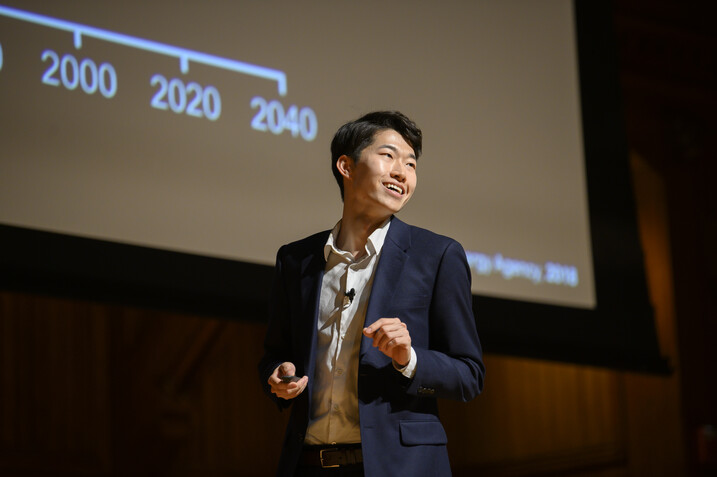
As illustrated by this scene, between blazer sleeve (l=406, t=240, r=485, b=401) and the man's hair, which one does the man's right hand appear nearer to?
blazer sleeve (l=406, t=240, r=485, b=401)

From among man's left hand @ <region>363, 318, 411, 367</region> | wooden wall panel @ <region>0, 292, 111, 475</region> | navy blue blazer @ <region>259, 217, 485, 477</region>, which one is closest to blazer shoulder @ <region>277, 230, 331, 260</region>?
navy blue blazer @ <region>259, 217, 485, 477</region>

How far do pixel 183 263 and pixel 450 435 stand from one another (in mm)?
2325

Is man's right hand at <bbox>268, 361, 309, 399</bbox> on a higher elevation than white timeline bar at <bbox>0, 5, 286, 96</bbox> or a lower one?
lower

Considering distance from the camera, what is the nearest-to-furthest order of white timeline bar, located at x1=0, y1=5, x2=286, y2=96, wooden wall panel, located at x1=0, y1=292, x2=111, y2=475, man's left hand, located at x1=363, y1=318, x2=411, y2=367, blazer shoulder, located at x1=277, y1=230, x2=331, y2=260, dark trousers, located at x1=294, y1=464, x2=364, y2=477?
man's left hand, located at x1=363, y1=318, x2=411, y2=367, dark trousers, located at x1=294, y1=464, x2=364, y2=477, blazer shoulder, located at x1=277, y1=230, x2=331, y2=260, white timeline bar, located at x1=0, y1=5, x2=286, y2=96, wooden wall panel, located at x1=0, y1=292, x2=111, y2=475

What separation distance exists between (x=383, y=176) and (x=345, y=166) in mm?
67

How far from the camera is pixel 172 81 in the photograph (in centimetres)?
276

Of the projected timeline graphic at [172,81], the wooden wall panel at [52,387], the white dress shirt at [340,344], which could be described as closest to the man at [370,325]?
the white dress shirt at [340,344]

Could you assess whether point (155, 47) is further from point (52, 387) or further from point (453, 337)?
point (453, 337)

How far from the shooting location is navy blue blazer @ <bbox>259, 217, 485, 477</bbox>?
1160 mm

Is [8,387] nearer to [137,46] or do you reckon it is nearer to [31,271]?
[31,271]

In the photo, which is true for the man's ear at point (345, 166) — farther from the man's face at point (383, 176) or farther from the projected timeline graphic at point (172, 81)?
the projected timeline graphic at point (172, 81)

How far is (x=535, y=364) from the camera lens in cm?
497

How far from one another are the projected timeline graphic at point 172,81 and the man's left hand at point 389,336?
1787mm

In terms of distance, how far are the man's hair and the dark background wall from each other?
2.75 metres
